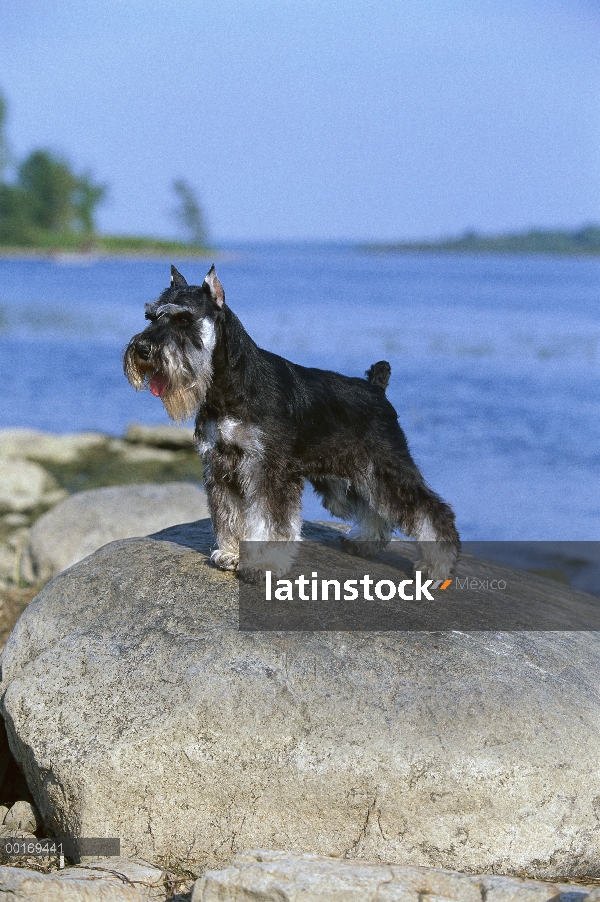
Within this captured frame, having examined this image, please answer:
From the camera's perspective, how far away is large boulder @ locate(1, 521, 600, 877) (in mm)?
5859

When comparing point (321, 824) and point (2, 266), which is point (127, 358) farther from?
point (2, 266)

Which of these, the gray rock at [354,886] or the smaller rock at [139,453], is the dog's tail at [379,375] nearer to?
the gray rock at [354,886]

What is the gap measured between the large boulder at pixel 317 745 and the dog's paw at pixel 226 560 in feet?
1.93

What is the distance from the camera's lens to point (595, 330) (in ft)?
112

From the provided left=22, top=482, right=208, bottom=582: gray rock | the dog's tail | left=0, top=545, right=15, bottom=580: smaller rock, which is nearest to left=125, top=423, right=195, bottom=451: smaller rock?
left=0, top=545, right=15, bottom=580: smaller rock

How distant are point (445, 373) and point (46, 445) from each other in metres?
11.3

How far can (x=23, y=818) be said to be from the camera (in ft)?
22.4

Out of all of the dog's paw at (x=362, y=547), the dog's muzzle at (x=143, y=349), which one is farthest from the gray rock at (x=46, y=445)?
the dog's muzzle at (x=143, y=349)

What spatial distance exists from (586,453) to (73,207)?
108 m

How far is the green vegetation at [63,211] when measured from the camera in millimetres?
112062

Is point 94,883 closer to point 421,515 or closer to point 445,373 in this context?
point 421,515

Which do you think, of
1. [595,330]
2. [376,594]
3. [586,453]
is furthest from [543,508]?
[595,330]

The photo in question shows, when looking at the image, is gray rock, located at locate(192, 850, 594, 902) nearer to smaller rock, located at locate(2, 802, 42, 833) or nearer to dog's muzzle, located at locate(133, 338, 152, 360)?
smaller rock, located at locate(2, 802, 42, 833)

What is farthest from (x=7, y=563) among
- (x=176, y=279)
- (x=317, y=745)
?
(x=317, y=745)
